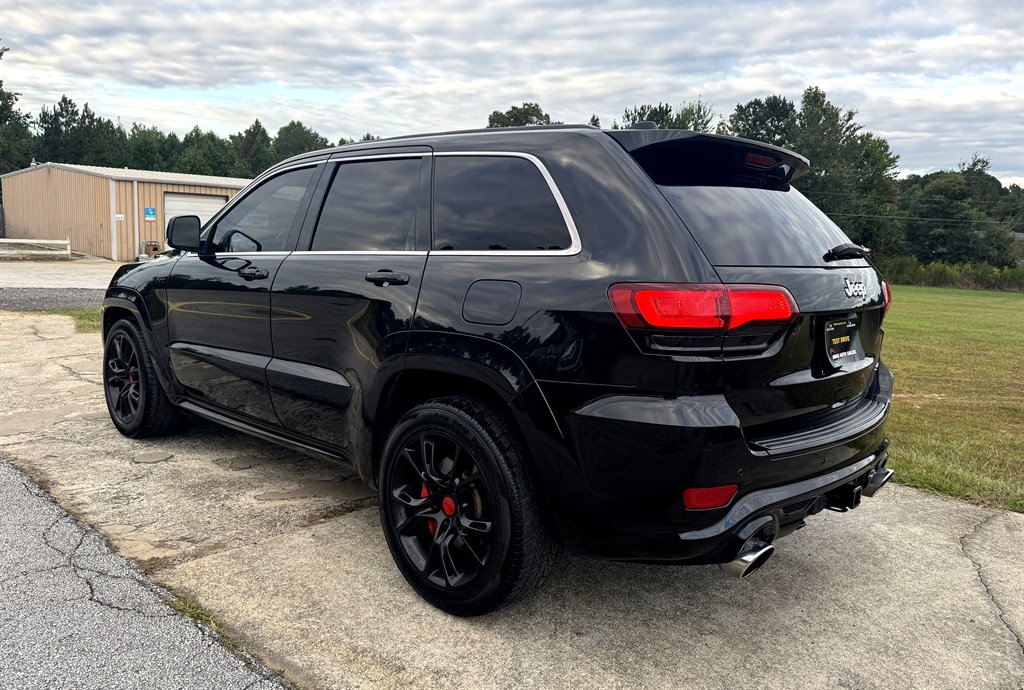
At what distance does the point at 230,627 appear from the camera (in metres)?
2.77

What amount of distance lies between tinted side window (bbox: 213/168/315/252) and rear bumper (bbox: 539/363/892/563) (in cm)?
214

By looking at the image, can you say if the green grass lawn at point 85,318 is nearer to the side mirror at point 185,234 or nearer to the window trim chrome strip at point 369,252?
the side mirror at point 185,234

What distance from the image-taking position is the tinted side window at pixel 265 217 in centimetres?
397

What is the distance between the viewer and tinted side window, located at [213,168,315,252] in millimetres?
3973

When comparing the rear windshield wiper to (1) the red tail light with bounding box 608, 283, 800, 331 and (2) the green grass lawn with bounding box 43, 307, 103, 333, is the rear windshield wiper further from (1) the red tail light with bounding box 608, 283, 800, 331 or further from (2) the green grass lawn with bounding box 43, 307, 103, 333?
(2) the green grass lawn with bounding box 43, 307, 103, 333

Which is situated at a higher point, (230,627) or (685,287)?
(685,287)

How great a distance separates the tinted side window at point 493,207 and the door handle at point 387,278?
7.4 inches

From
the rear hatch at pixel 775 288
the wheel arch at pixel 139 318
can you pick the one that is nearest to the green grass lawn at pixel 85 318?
the wheel arch at pixel 139 318

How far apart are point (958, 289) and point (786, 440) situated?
49.0 meters

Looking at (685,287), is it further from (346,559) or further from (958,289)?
(958,289)

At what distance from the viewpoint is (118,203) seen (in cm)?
2848

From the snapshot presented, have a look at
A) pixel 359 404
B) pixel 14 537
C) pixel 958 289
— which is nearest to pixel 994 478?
pixel 359 404

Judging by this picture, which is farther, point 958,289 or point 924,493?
point 958,289

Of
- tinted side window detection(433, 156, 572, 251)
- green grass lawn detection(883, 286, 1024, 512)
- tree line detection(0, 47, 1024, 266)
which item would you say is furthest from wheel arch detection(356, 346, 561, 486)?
tree line detection(0, 47, 1024, 266)
